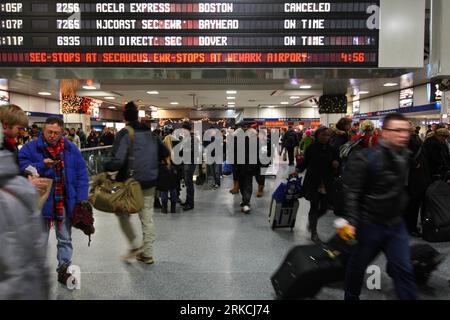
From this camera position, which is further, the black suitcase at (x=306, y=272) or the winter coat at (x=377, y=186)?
the black suitcase at (x=306, y=272)

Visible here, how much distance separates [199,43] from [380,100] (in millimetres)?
16012

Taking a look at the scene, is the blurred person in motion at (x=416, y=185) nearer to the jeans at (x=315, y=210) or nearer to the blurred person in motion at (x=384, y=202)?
the jeans at (x=315, y=210)

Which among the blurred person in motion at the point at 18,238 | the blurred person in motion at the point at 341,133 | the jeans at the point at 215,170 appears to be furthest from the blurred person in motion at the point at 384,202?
the jeans at the point at 215,170

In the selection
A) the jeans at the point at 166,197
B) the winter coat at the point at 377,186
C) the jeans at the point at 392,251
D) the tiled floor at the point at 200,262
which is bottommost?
the tiled floor at the point at 200,262

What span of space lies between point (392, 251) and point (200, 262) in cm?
222

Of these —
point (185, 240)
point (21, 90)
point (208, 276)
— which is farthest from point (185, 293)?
point (21, 90)

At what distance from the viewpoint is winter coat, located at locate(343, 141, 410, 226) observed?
8.45ft

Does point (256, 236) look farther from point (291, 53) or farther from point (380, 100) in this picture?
point (380, 100)

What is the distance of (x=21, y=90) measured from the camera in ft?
51.8

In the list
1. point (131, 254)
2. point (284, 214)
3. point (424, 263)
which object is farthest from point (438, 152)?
point (131, 254)

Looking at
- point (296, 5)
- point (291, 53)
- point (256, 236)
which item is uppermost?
point (296, 5)

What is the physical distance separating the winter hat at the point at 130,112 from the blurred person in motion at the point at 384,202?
2.45 meters

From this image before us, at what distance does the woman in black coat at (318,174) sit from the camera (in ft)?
16.3

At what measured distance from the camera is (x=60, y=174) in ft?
11.0
